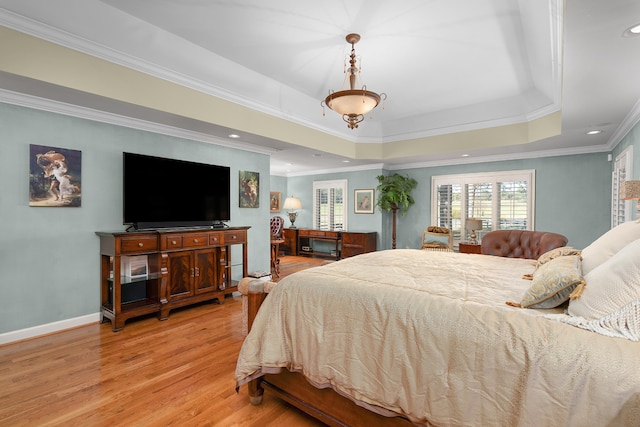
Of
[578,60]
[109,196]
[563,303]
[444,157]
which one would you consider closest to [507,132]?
[444,157]

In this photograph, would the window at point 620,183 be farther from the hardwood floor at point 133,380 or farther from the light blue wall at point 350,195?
the hardwood floor at point 133,380

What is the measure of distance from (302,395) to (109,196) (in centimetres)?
322

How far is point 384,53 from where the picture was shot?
3.44 m

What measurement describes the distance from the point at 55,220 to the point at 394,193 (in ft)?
18.3

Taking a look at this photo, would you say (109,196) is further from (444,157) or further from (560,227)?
(560,227)

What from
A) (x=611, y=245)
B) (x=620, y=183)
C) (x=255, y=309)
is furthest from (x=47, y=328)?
(x=620, y=183)

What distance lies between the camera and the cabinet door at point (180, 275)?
3738 millimetres

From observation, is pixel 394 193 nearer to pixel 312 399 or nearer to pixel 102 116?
pixel 102 116

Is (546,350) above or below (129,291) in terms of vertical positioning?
above

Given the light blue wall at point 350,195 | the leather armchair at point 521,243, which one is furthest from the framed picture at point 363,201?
the leather armchair at point 521,243

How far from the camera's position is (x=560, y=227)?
5.38 meters

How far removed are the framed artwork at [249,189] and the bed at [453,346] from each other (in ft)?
10.4

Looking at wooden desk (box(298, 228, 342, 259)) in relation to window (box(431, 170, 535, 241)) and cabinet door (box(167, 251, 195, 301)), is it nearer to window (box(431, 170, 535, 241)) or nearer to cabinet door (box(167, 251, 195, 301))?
window (box(431, 170, 535, 241))

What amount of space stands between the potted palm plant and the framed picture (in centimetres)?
27
